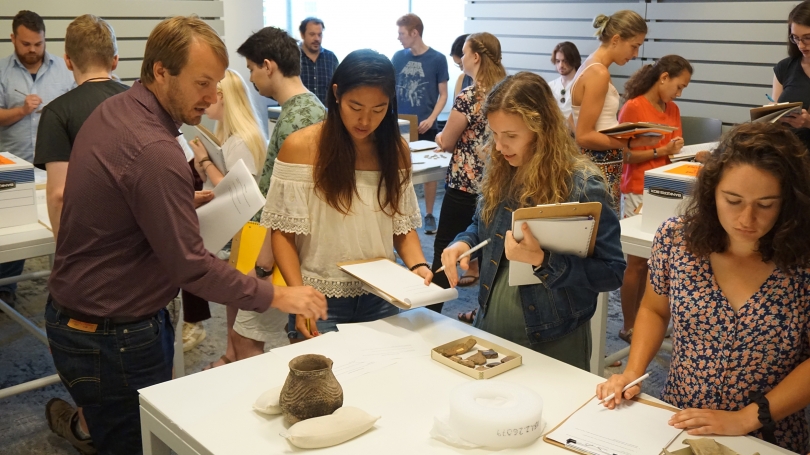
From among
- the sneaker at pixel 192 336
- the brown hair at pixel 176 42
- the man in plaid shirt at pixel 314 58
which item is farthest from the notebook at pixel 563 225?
the man in plaid shirt at pixel 314 58

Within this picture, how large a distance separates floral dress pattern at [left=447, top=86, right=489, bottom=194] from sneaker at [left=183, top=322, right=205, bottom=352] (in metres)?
1.67

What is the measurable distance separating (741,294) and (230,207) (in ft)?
4.43

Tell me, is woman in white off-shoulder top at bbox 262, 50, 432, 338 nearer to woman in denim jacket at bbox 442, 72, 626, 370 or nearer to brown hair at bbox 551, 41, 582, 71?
woman in denim jacket at bbox 442, 72, 626, 370

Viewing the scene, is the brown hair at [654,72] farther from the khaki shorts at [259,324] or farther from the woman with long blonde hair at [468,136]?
the khaki shorts at [259,324]

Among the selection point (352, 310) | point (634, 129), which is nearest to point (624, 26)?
point (634, 129)

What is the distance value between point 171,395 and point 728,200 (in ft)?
4.31

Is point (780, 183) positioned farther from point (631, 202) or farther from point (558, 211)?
point (631, 202)

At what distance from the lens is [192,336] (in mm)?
3975

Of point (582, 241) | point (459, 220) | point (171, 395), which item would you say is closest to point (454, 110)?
point (459, 220)

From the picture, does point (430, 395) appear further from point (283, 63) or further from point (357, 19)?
point (357, 19)

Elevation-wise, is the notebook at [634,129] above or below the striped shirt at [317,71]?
below

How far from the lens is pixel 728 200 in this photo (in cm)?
152

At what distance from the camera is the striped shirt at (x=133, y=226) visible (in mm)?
1688

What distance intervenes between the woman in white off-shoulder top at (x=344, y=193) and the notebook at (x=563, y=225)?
0.45m
